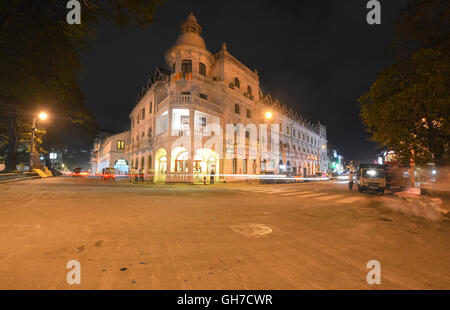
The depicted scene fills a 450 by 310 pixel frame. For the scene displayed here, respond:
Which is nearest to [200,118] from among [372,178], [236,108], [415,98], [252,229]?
[236,108]

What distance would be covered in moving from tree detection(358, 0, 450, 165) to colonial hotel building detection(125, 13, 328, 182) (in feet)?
35.9

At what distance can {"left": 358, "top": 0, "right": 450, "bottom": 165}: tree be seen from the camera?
36.2 feet

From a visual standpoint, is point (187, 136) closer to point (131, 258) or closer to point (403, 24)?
point (403, 24)

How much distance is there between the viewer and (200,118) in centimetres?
2680

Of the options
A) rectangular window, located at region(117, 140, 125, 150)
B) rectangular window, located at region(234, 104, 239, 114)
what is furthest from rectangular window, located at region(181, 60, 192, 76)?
rectangular window, located at region(117, 140, 125, 150)

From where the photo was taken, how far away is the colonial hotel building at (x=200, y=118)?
24.6 meters

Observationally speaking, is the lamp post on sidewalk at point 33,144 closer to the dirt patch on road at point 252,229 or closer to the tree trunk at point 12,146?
the tree trunk at point 12,146

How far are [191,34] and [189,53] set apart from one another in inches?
105

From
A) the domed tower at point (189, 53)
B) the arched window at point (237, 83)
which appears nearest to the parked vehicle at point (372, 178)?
the domed tower at point (189, 53)

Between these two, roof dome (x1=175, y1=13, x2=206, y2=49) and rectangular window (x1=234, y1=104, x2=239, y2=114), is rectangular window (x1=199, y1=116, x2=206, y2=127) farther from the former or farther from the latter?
roof dome (x1=175, y1=13, x2=206, y2=49)

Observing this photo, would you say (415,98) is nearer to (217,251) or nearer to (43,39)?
(217,251)

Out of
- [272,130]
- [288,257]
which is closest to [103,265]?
[288,257]

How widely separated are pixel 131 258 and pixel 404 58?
56.2 feet

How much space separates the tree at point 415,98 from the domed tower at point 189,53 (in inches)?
755
